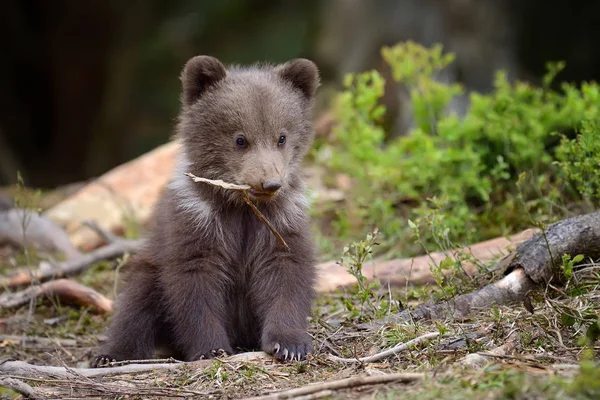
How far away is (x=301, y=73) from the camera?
5.46 m

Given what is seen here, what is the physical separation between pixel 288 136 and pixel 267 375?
169 centimetres

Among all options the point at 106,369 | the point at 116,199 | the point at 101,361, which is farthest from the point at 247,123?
the point at 116,199

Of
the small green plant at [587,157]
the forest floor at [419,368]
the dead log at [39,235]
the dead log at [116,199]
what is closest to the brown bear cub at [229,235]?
the forest floor at [419,368]

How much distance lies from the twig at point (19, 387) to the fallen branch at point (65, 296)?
7.94 feet

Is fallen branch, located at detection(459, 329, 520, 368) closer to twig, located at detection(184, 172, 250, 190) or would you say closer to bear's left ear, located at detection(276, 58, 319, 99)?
twig, located at detection(184, 172, 250, 190)

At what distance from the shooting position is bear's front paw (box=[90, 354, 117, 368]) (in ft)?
16.8

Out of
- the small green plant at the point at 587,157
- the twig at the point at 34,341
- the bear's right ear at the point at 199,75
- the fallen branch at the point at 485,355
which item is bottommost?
the twig at the point at 34,341

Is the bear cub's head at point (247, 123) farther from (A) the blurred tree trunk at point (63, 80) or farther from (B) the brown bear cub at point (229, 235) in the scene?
(A) the blurred tree trunk at point (63, 80)

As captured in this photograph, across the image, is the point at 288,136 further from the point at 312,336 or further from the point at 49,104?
the point at 49,104

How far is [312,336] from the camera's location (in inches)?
192

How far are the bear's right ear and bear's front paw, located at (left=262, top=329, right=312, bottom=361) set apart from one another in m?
1.75

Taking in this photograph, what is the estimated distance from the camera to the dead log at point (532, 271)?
471cm

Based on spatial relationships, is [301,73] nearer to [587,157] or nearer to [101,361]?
[587,157]

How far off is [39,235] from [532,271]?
5.57 metres
